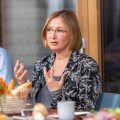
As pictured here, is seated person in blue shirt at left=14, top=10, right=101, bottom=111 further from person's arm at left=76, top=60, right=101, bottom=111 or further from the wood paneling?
the wood paneling

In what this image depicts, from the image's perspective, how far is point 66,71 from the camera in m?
2.34

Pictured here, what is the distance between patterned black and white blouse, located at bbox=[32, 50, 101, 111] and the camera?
2.18 meters

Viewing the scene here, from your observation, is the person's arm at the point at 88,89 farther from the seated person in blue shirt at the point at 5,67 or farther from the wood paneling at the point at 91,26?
the wood paneling at the point at 91,26

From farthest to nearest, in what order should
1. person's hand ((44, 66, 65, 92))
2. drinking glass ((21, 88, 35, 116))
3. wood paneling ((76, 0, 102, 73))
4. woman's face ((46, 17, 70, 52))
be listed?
wood paneling ((76, 0, 102, 73))
woman's face ((46, 17, 70, 52))
person's hand ((44, 66, 65, 92))
drinking glass ((21, 88, 35, 116))

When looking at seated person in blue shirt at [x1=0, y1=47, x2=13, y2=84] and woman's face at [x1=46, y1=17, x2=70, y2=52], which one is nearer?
woman's face at [x1=46, y1=17, x2=70, y2=52]

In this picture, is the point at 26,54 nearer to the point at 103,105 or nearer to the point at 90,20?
the point at 90,20

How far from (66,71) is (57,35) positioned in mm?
277

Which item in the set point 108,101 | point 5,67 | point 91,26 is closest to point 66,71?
point 108,101

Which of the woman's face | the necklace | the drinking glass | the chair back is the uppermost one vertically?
the woman's face

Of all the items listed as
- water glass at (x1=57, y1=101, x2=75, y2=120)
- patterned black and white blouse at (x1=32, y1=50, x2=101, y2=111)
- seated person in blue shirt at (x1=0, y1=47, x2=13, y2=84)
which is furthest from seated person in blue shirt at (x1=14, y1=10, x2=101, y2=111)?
water glass at (x1=57, y1=101, x2=75, y2=120)

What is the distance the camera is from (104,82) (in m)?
3.66

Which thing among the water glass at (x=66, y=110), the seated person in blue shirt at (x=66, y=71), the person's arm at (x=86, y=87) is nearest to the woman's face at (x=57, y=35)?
the seated person in blue shirt at (x=66, y=71)

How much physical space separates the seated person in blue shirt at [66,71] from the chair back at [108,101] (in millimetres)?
34

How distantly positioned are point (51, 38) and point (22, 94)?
0.78 m
